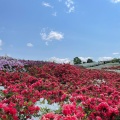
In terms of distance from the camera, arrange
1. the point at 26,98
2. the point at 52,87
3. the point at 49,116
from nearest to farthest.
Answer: the point at 49,116 < the point at 26,98 < the point at 52,87

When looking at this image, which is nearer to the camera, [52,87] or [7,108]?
[7,108]

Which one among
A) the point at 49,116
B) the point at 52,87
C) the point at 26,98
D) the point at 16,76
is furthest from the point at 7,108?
the point at 16,76

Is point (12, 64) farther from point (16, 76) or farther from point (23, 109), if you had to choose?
point (23, 109)

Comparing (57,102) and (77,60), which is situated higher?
(77,60)

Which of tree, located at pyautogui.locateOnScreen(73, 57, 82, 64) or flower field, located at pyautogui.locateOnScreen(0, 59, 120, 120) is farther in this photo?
tree, located at pyautogui.locateOnScreen(73, 57, 82, 64)

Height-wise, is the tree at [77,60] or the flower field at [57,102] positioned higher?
the tree at [77,60]

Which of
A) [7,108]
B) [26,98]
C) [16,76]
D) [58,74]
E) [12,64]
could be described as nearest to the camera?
[7,108]

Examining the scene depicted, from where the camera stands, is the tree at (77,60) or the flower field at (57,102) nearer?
the flower field at (57,102)

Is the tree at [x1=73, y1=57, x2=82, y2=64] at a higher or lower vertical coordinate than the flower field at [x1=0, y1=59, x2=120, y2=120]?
higher

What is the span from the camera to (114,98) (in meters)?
8.84

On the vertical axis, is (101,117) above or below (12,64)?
below

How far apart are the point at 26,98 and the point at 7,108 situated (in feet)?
8.54

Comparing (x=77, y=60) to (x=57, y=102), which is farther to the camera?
(x=77, y=60)

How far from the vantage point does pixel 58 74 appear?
55.9 ft
